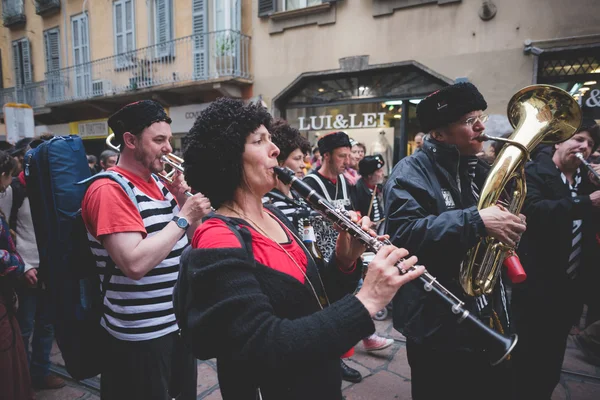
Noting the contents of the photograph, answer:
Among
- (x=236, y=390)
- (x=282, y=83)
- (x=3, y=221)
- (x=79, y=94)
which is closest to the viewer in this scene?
(x=236, y=390)

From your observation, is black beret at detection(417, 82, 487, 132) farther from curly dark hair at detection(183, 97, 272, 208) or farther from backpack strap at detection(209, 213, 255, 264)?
backpack strap at detection(209, 213, 255, 264)

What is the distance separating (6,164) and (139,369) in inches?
81.0

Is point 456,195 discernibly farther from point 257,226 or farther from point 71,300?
point 71,300

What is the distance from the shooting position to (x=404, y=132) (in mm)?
8695

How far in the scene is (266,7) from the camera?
9727mm

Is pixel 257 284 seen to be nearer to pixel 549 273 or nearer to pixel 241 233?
pixel 241 233

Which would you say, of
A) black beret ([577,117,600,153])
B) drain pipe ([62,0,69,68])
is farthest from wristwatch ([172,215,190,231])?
drain pipe ([62,0,69,68])

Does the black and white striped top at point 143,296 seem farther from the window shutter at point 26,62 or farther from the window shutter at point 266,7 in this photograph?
the window shutter at point 26,62

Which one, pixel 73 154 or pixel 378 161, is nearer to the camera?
pixel 73 154

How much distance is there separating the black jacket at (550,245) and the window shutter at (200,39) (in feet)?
31.4

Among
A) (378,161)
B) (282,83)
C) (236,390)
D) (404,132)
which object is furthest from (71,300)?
(282,83)

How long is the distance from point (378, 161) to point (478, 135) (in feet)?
8.93

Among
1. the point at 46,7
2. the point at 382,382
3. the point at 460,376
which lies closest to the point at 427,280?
the point at 460,376

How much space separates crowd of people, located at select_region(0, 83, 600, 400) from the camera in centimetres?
114
